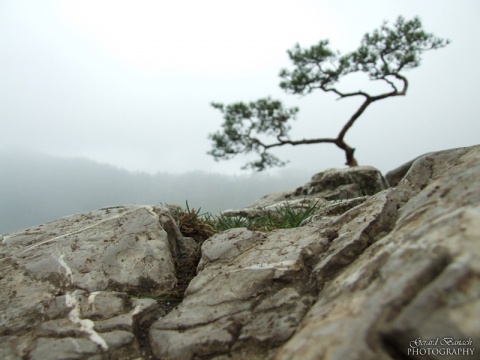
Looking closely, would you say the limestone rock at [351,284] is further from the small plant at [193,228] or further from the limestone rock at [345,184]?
the limestone rock at [345,184]

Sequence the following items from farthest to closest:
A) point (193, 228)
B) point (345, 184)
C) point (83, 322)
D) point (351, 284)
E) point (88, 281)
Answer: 1. point (345, 184)
2. point (193, 228)
3. point (88, 281)
4. point (83, 322)
5. point (351, 284)

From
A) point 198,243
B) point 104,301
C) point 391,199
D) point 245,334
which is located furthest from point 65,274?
point 391,199

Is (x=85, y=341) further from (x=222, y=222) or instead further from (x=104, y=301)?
(x=222, y=222)

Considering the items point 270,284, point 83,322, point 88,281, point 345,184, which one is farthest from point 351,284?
point 345,184

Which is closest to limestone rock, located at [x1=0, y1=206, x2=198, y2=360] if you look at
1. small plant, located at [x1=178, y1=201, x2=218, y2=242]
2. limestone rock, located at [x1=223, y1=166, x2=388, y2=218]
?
small plant, located at [x1=178, y1=201, x2=218, y2=242]

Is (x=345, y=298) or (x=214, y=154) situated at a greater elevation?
(x=214, y=154)

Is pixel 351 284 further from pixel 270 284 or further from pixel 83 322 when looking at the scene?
pixel 83 322

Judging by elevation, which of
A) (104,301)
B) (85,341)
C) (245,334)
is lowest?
(245,334)

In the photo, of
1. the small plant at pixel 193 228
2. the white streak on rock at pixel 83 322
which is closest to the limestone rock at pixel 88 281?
the white streak on rock at pixel 83 322

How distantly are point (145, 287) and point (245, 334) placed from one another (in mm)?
978

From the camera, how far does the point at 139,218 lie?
9.50 feet

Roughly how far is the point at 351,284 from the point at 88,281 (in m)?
1.77

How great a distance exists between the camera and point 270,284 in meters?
1.96

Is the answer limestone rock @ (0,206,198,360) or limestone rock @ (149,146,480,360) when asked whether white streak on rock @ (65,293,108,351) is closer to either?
limestone rock @ (0,206,198,360)
